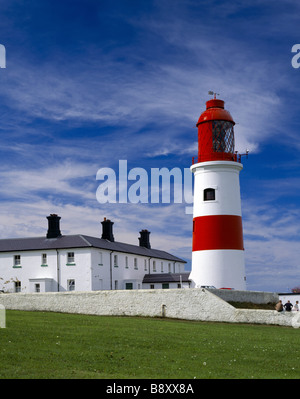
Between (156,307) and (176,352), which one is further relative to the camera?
(156,307)

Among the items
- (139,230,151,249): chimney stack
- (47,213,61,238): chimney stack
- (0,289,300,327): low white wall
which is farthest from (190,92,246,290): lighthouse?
(139,230,151,249): chimney stack

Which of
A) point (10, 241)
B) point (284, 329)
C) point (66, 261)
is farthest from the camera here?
point (10, 241)

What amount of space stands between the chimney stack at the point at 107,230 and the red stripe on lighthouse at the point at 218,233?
1956 centimetres

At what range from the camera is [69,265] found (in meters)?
44.8

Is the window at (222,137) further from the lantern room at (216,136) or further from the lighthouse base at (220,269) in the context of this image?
the lighthouse base at (220,269)

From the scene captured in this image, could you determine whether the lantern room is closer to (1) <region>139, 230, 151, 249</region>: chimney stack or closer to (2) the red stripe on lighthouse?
(2) the red stripe on lighthouse

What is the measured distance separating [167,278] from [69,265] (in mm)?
10353

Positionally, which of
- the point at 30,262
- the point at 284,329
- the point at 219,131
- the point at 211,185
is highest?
the point at 219,131

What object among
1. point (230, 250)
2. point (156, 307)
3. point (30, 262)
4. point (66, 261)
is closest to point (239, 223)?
point (230, 250)

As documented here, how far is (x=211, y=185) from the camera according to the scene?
3312cm

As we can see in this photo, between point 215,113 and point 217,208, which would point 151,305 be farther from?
point 215,113

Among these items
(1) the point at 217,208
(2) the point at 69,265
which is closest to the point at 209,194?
(1) the point at 217,208

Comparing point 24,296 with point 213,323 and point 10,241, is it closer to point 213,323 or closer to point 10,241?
point 213,323

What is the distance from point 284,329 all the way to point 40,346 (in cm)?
1377
